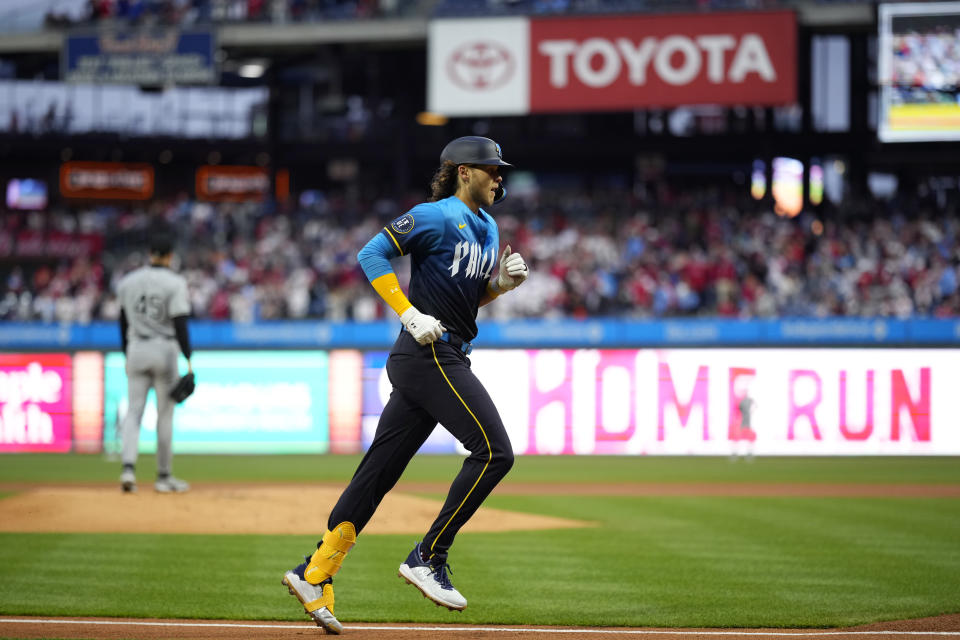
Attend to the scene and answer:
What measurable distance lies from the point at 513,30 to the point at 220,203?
12393 mm

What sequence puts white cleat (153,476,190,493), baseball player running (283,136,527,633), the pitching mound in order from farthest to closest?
white cleat (153,476,190,493) < the pitching mound < baseball player running (283,136,527,633)

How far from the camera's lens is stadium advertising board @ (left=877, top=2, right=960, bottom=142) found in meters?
25.1

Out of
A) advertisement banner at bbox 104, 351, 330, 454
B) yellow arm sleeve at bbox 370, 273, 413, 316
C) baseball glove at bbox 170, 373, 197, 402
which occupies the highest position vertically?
yellow arm sleeve at bbox 370, 273, 413, 316

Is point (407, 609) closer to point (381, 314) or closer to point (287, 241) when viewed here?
point (381, 314)

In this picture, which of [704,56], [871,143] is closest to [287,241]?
[704,56]

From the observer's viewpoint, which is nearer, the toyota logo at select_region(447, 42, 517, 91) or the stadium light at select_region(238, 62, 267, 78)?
the toyota logo at select_region(447, 42, 517, 91)

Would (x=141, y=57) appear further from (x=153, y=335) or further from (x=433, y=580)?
(x=433, y=580)

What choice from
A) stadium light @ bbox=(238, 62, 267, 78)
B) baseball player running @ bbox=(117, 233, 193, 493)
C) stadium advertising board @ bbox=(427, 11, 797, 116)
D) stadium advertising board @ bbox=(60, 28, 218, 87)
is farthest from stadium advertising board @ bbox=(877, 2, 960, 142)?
baseball player running @ bbox=(117, 233, 193, 493)

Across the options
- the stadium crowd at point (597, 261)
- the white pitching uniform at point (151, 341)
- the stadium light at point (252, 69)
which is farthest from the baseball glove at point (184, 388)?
the stadium light at point (252, 69)

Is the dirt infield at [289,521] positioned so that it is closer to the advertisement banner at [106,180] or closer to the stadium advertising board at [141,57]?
the stadium advertising board at [141,57]

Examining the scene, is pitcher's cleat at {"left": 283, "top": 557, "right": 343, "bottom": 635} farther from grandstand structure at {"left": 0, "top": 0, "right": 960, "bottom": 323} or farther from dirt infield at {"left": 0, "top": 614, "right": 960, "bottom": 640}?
grandstand structure at {"left": 0, "top": 0, "right": 960, "bottom": 323}

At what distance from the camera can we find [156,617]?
6.32 meters

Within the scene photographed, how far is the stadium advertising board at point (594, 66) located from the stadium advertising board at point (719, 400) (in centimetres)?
746

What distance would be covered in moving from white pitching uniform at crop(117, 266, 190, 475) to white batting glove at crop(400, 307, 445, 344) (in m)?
5.55
